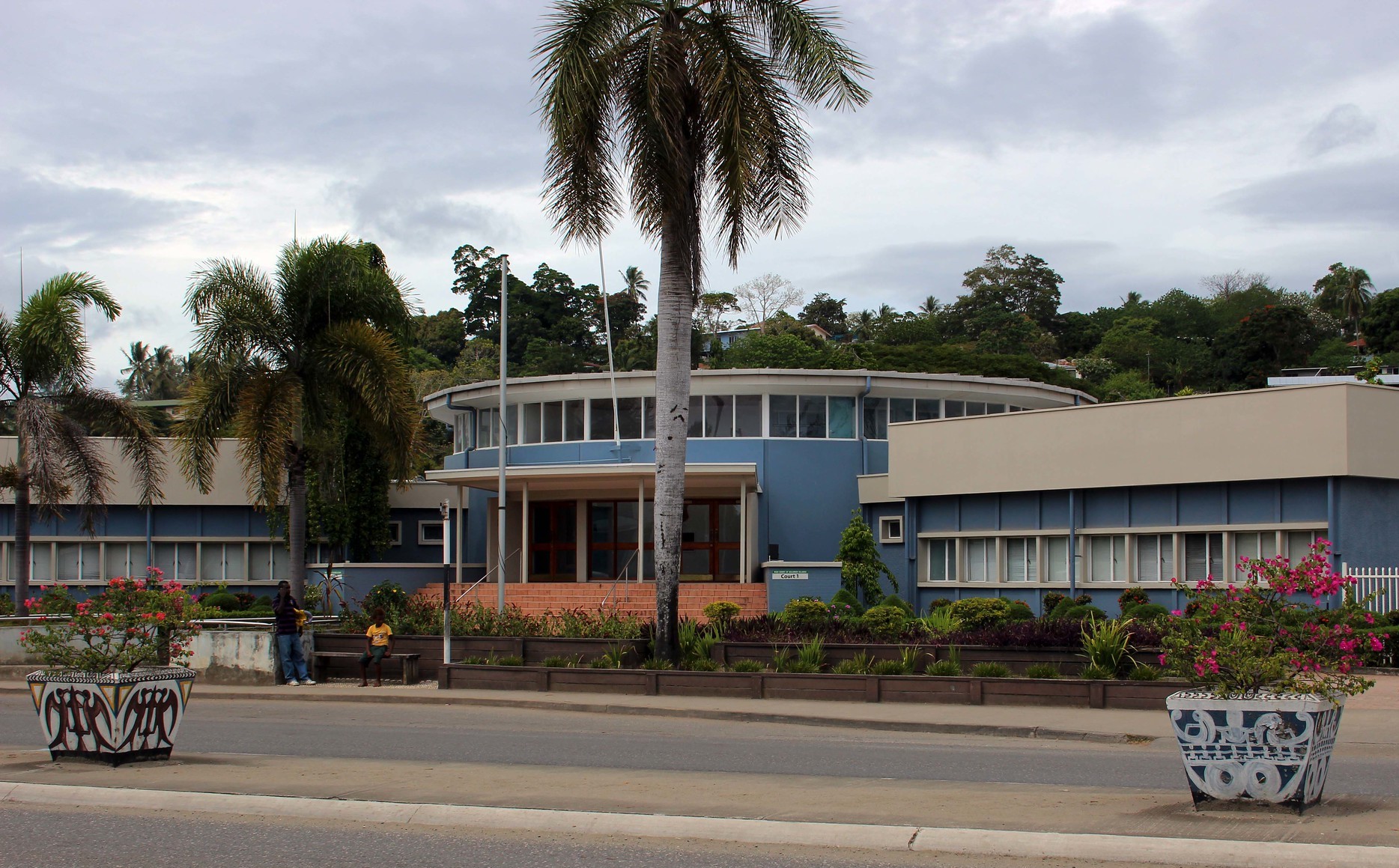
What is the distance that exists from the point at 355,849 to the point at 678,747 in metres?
6.21

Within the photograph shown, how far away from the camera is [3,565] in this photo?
3478 cm

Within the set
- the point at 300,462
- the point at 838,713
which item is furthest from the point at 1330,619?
the point at 300,462

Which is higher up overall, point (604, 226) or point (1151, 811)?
point (604, 226)

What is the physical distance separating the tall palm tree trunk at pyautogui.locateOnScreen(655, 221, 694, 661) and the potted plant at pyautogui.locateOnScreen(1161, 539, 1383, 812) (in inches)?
472

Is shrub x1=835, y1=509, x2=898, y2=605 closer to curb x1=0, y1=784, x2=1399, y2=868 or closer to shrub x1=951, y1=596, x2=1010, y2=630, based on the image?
shrub x1=951, y1=596, x2=1010, y2=630

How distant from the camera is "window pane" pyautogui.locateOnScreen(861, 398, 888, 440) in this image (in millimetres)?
34094

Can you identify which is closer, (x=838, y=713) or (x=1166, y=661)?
(x=1166, y=661)

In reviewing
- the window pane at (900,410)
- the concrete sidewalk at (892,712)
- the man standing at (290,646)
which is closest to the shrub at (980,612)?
the concrete sidewalk at (892,712)

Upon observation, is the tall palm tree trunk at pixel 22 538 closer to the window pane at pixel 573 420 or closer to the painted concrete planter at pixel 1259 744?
the window pane at pixel 573 420

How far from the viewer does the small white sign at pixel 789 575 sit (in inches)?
1064

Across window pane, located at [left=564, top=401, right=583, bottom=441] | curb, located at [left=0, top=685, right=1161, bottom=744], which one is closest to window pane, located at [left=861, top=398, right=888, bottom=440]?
window pane, located at [left=564, top=401, right=583, bottom=441]

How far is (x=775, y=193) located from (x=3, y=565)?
25.4 m

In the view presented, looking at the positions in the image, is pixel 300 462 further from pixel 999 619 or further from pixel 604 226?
pixel 999 619

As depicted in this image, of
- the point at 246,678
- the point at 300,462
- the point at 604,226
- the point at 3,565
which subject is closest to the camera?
the point at 604,226
